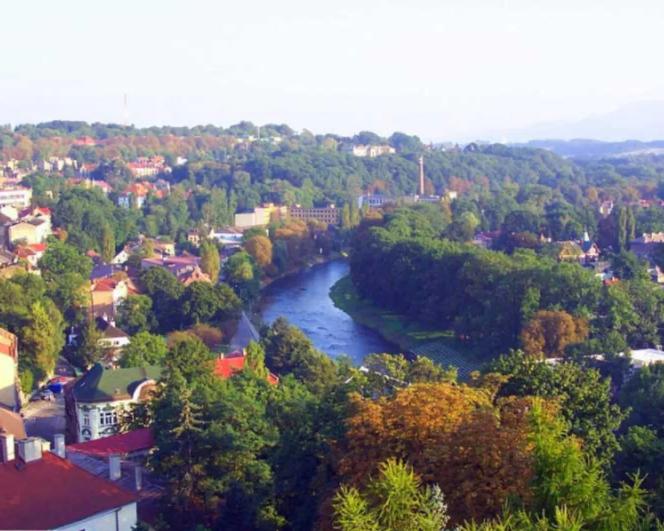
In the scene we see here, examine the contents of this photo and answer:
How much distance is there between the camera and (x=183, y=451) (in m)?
10.8

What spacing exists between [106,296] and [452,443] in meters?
19.2

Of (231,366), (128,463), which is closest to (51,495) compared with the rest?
(128,463)

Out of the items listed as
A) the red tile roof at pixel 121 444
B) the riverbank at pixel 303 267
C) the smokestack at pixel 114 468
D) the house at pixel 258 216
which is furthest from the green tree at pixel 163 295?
the house at pixel 258 216

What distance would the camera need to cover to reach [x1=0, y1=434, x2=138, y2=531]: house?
9.50 metres

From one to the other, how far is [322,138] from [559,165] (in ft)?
85.9

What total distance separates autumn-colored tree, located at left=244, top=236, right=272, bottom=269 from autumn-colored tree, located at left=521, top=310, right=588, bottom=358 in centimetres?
1770

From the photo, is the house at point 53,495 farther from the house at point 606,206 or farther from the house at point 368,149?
the house at point 368,149

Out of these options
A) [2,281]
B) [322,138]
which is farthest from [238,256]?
[322,138]

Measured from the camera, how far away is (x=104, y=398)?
15.4 meters

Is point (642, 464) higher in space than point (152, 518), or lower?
higher

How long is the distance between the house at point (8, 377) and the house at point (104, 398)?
5.60 feet

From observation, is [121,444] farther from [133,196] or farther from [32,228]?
[133,196]

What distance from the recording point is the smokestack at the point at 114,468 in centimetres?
1100

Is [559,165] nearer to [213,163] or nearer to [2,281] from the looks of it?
[213,163]
